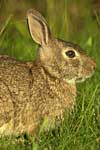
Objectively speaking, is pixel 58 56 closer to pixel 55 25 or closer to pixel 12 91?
pixel 12 91

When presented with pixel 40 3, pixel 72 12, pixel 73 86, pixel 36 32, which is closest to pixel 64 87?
pixel 73 86

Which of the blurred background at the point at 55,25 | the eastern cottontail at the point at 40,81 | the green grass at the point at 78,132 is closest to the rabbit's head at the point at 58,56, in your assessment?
the eastern cottontail at the point at 40,81

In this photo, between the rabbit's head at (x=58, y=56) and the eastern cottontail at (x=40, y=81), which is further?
the rabbit's head at (x=58, y=56)

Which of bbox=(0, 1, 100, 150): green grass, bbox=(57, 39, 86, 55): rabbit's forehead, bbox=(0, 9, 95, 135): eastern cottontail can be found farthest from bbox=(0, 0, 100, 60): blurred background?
bbox=(0, 1, 100, 150): green grass

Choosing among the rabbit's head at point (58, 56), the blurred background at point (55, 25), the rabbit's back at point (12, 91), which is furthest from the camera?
the blurred background at point (55, 25)

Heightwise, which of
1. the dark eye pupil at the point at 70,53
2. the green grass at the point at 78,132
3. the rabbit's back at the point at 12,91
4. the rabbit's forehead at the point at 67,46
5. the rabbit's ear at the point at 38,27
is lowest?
the green grass at the point at 78,132

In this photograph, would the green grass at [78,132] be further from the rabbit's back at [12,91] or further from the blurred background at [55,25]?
the blurred background at [55,25]

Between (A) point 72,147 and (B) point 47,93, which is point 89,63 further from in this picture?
(A) point 72,147

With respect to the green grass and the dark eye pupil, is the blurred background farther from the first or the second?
the green grass

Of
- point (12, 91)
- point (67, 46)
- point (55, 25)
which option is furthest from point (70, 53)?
point (55, 25)
